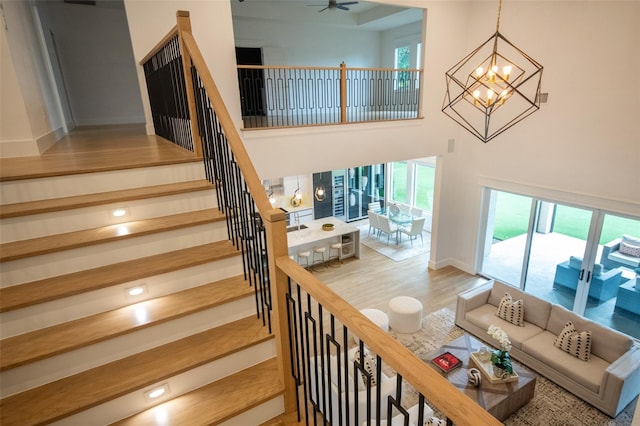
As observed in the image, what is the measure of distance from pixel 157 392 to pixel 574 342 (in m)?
5.26

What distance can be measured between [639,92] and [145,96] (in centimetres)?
733

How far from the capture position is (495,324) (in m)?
5.48

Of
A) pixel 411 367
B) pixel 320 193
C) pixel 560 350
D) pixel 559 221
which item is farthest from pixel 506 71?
pixel 320 193

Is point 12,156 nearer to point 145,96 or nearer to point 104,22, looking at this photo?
point 145,96

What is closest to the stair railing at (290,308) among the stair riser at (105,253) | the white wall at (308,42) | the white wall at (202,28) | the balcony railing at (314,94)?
the stair riser at (105,253)

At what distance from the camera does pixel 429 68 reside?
658cm

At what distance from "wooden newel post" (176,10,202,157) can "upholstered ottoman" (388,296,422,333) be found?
14.6 ft

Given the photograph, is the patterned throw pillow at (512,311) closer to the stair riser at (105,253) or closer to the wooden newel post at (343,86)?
the wooden newel post at (343,86)

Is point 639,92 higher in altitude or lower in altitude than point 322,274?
higher

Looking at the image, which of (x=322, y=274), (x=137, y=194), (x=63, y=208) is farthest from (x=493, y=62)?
(x=322, y=274)

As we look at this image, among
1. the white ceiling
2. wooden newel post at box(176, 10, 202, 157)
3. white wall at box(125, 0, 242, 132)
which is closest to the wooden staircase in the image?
wooden newel post at box(176, 10, 202, 157)

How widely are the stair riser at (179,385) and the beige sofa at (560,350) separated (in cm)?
446

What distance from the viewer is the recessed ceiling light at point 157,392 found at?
1860 millimetres

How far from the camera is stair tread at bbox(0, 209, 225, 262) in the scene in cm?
207
